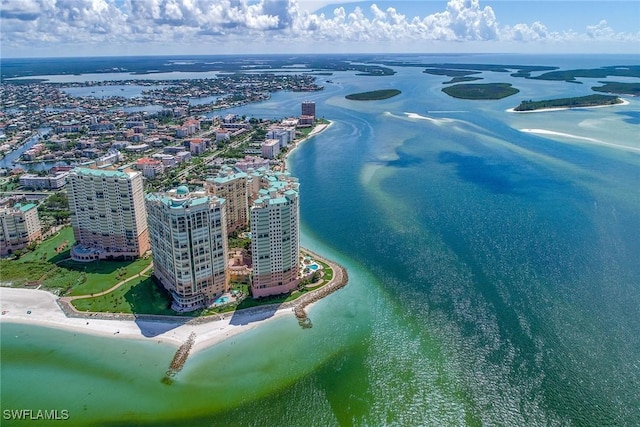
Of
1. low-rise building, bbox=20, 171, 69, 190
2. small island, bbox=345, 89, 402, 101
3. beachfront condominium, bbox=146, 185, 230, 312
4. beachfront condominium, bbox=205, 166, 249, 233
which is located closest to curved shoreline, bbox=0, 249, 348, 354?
beachfront condominium, bbox=146, 185, 230, 312

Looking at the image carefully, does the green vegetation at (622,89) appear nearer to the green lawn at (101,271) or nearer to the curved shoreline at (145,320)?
the curved shoreline at (145,320)

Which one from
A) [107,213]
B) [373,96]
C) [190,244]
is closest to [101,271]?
[107,213]

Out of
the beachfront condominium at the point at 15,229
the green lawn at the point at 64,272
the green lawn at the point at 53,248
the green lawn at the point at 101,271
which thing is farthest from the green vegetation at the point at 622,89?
the beachfront condominium at the point at 15,229

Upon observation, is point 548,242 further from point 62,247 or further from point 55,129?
point 55,129

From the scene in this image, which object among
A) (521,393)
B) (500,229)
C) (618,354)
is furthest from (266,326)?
(500,229)

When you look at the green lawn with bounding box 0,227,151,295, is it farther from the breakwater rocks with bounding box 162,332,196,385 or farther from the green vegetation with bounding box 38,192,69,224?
the breakwater rocks with bounding box 162,332,196,385

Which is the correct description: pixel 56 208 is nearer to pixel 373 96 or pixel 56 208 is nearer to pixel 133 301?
pixel 133 301
